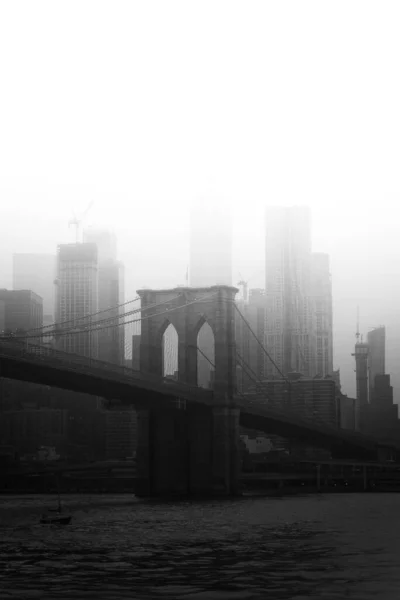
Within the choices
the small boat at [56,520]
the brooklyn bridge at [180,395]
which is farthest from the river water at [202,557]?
the brooklyn bridge at [180,395]

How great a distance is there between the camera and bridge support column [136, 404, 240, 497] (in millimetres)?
78812

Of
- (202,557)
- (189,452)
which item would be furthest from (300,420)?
(202,557)

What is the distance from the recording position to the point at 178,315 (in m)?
86.2

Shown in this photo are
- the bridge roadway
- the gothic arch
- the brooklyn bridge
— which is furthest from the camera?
the gothic arch

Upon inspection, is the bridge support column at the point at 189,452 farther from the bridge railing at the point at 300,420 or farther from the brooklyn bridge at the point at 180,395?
the bridge railing at the point at 300,420

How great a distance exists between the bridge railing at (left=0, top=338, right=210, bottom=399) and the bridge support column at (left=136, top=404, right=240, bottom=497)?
6.21 ft

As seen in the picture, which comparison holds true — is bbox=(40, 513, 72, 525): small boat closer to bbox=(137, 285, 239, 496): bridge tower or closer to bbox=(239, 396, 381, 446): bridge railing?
bbox=(137, 285, 239, 496): bridge tower

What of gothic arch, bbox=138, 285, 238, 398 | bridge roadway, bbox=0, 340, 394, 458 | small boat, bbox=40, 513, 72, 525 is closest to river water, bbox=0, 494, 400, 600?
small boat, bbox=40, 513, 72, 525

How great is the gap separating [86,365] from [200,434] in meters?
14.2

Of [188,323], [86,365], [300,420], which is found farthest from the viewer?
[300,420]

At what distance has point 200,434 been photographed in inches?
3157

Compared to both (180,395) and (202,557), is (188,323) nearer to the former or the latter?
(180,395)

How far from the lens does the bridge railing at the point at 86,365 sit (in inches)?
2569

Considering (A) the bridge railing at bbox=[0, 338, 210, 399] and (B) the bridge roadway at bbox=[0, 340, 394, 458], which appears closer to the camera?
(A) the bridge railing at bbox=[0, 338, 210, 399]
